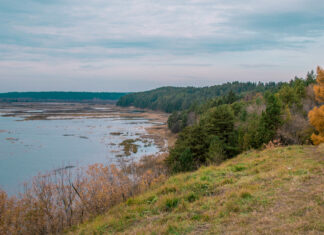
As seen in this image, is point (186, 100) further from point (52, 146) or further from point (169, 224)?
point (169, 224)

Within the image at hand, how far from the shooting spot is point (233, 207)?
7188 mm

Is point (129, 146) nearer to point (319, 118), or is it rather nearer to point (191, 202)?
point (319, 118)

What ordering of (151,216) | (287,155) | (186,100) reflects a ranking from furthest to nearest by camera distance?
(186,100) → (287,155) → (151,216)

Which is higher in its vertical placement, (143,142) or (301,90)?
(301,90)

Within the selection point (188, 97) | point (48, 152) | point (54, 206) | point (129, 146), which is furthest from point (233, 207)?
point (188, 97)

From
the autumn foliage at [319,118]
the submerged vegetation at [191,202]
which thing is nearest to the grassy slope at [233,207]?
the submerged vegetation at [191,202]

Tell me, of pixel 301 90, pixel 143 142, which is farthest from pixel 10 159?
pixel 301 90

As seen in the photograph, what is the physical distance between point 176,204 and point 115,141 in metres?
38.8

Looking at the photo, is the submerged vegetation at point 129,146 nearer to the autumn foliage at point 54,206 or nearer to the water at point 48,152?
the water at point 48,152

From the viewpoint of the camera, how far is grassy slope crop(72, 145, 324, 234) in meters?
5.97

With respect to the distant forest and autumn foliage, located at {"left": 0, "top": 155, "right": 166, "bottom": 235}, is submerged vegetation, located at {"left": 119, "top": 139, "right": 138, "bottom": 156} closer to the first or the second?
autumn foliage, located at {"left": 0, "top": 155, "right": 166, "bottom": 235}

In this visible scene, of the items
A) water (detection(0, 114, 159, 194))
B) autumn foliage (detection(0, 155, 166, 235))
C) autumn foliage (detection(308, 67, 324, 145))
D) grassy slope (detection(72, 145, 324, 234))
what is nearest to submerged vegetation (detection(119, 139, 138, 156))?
water (detection(0, 114, 159, 194))

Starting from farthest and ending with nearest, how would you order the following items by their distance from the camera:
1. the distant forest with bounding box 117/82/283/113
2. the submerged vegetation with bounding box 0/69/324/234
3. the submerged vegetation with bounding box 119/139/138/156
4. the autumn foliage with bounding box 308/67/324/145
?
the distant forest with bounding box 117/82/283/113, the submerged vegetation with bounding box 119/139/138/156, the autumn foliage with bounding box 308/67/324/145, the submerged vegetation with bounding box 0/69/324/234

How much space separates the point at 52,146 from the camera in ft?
132
